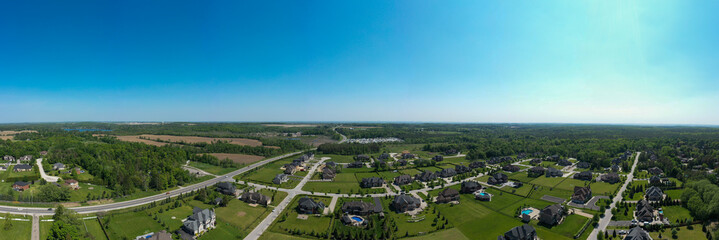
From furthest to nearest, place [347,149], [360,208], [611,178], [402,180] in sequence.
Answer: [347,149], [611,178], [402,180], [360,208]

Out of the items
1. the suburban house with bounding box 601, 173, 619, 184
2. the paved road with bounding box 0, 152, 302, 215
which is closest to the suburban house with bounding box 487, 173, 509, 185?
the suburban house with bounding box 601, 173, 619, 184

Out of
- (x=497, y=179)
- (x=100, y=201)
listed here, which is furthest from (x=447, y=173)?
(x=100, y=201)

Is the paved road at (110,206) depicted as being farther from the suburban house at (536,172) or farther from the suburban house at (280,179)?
the suburban house at (536,172)

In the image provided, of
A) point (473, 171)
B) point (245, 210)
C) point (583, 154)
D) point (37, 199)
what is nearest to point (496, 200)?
point (473, 171)

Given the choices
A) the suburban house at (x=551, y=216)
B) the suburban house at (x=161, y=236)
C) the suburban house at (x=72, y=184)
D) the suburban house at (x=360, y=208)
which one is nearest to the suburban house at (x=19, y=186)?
the suburban house at (x=72, y=184)

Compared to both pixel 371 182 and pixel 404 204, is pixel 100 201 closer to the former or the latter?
pixel 371 182

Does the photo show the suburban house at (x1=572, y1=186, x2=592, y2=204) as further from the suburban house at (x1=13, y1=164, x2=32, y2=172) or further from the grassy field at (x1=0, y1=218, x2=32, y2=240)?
the suburban house at (x1=13, y1=164, x2=32, y2=172)
